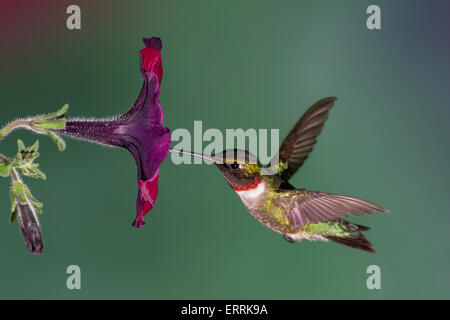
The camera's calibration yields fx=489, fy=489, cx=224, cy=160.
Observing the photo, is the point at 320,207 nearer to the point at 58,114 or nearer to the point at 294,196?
the point at 294,196

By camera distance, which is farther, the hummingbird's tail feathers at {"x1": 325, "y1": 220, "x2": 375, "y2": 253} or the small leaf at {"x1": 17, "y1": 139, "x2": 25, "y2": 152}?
the hummingbird's tail feathers at {"x1": 325, "y1": 220, "x2": 375, "y2": 253}

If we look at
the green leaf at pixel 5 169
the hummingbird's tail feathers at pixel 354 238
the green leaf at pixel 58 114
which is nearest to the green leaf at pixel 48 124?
the green leaf at pixel 58 114

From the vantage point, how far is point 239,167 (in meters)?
1.63

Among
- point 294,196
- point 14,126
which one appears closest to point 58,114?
point 14,126

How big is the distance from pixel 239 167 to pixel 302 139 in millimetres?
379

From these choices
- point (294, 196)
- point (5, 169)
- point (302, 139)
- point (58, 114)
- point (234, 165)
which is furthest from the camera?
point (302, 139)

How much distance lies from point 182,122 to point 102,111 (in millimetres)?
475

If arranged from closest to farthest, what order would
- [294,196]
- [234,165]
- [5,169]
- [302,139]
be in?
[5,169], [234,165], [294,196], [302,139]

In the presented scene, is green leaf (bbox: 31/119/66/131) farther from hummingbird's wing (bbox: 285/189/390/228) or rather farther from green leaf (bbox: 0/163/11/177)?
hummingbird's wing (bbox: 285/189/390/228)

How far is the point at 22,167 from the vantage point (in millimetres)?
1320

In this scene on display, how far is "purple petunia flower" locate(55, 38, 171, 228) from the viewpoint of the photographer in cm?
135

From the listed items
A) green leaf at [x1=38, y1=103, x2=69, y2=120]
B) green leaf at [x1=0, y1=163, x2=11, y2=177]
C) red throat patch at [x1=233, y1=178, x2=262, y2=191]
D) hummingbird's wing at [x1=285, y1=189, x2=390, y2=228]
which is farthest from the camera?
red throat patch at [x1=233, y1=178, x2=262, y2=191]

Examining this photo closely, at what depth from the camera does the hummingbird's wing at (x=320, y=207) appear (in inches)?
59.9

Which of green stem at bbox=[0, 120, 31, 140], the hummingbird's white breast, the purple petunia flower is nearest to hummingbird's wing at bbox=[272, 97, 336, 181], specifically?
the hummingbird's white breast
